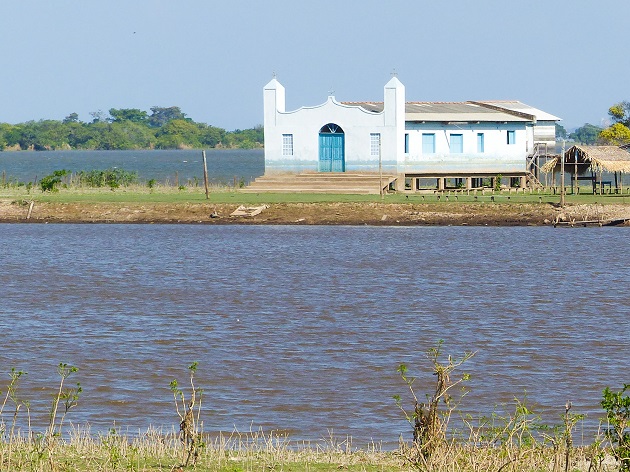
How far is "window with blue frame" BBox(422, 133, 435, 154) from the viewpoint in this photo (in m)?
51.4

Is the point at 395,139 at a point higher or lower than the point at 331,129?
lower

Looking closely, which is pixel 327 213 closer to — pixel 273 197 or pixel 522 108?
pixel 273 197

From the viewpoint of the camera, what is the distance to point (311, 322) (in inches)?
877

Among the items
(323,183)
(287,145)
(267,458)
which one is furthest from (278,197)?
(267,458)

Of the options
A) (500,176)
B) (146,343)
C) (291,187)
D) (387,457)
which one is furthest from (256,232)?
(387,457)

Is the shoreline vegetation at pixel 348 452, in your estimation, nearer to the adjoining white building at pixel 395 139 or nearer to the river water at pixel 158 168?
the adjoining white building at pixel 395 139

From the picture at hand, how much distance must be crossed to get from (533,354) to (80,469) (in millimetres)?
10106

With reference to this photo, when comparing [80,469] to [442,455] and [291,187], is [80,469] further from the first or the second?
[291,187]

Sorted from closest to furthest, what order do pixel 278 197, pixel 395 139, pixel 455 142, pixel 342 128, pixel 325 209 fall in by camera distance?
pixel 325 209
pixel 278 197
pixel 395 139
pixel 342 128
pixel 455 142

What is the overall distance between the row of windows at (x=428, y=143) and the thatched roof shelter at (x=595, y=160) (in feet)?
13.5

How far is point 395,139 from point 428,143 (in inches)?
90.5

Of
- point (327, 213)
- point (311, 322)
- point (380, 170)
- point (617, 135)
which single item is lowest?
point (311, 322)

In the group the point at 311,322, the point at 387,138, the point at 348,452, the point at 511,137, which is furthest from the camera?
the point at 511,137

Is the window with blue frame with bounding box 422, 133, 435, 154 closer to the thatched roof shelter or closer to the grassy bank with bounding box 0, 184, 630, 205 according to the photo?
the grassy bank with bounding box 0, 184, 630, 205
